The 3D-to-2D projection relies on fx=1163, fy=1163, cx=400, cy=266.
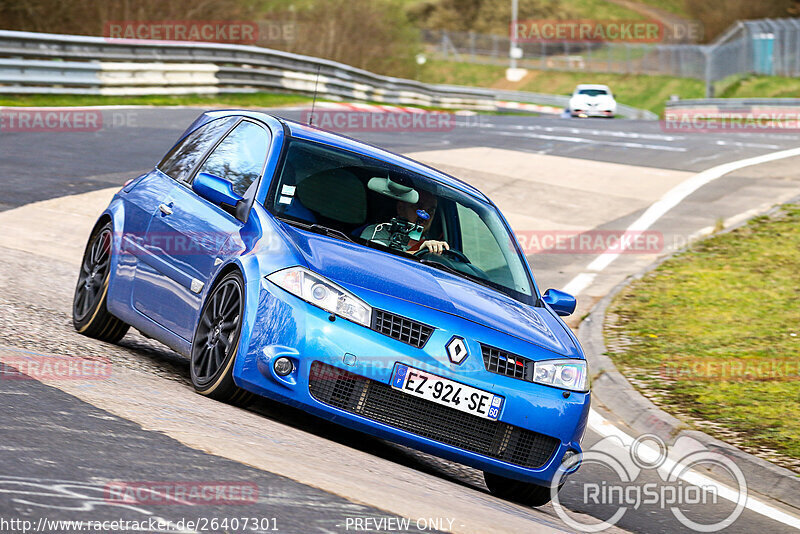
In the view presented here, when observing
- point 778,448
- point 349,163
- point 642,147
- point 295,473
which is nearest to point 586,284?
point 778,448

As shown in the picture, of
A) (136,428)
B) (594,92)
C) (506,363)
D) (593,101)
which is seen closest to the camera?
(136,428)

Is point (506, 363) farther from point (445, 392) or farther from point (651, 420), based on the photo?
point (651, 420)

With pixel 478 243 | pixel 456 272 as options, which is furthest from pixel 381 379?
pixel 478 243

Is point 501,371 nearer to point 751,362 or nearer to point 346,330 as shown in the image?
point 346,330

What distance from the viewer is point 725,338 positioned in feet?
33.8

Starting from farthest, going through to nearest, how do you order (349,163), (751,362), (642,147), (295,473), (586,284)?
(642,147) → (586,284) → (751,362) → (349,163) → (295,473)

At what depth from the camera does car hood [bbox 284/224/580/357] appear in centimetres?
575

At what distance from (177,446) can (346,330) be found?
1.09 metres

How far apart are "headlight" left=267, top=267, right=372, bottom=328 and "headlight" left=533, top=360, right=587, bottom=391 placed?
93 centimetres

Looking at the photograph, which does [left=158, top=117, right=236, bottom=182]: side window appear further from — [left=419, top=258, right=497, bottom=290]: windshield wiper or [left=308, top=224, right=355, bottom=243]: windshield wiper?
[left=419, top=258, right=497, bottom=290]: windshield wiper

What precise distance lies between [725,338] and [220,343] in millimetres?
5767

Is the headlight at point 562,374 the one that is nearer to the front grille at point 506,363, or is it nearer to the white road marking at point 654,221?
the front grille at point 506,363

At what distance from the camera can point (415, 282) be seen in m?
5.95

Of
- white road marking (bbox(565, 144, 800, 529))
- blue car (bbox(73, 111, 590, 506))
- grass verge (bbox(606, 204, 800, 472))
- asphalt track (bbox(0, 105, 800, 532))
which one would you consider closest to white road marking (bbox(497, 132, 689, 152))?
white road marking (bbox(565, 144, 800, 529))
